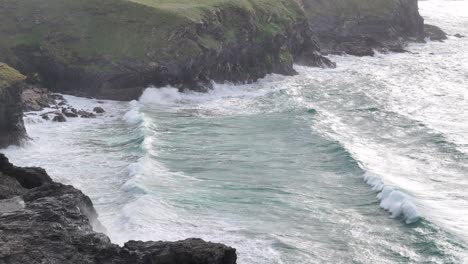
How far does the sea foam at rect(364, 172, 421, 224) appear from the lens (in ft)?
104

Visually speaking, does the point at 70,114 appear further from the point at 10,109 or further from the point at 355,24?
the point at 355,24

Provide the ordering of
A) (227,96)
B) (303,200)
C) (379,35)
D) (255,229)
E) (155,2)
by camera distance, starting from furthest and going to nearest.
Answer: (379,35), (155,2), (227,96), (303,200), (255,229)

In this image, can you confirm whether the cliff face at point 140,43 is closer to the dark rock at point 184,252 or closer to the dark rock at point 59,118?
the dark rock at point 59,118

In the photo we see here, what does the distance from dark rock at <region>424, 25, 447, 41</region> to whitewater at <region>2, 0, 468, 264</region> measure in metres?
37.5

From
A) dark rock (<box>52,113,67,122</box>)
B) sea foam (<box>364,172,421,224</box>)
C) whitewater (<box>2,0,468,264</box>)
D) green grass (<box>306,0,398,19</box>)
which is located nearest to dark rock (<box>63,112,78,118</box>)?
dark rock (<box>52,113,67,122</box>)

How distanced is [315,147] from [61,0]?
104 ft

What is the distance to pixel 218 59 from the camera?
64.9 meters

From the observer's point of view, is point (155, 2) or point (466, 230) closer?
point (466, 230)

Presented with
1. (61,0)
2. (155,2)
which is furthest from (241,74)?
(61,0)

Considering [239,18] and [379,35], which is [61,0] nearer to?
[239,18]

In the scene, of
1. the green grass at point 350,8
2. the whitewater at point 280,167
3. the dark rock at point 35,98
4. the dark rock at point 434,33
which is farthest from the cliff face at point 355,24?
the dark rock at point 35,98

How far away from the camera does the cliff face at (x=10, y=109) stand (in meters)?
Result: 41.6

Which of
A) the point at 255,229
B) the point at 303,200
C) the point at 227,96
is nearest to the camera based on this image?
the point at 255,229

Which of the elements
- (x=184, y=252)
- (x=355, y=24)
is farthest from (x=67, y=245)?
(x=355, y=24)
